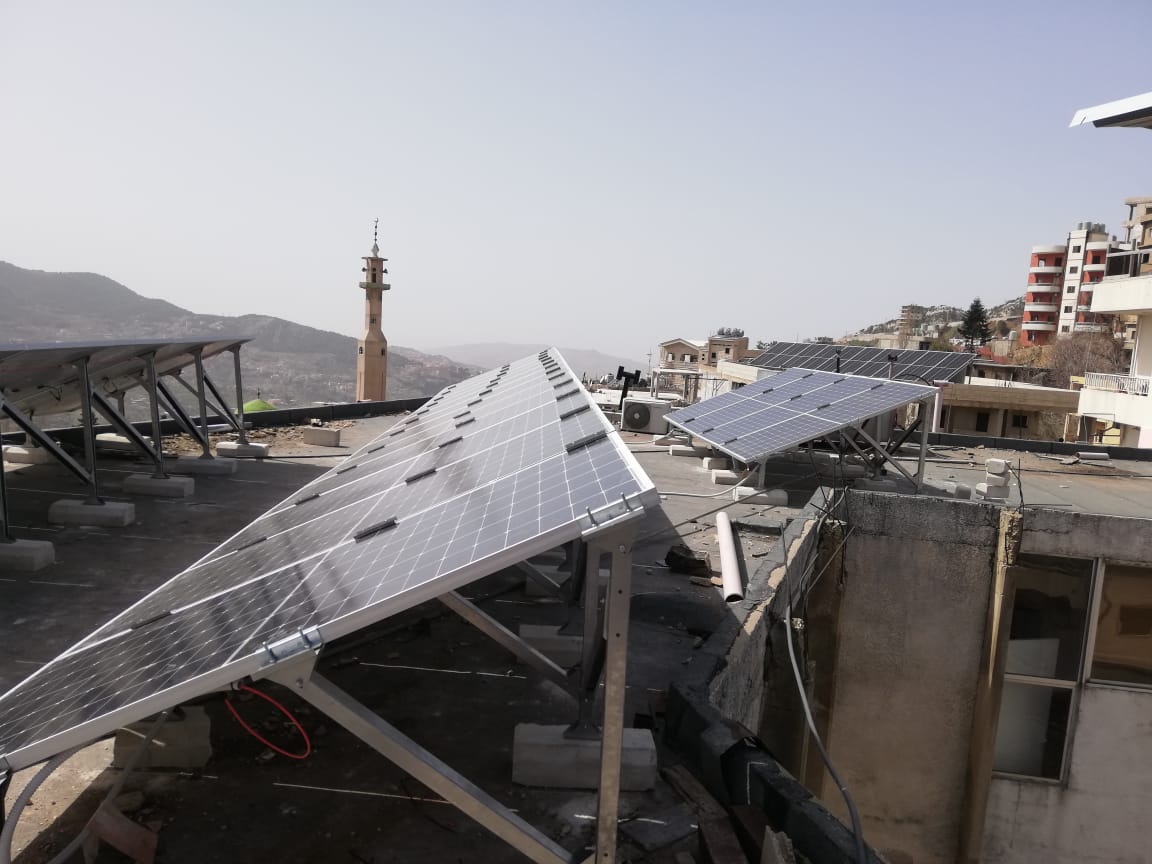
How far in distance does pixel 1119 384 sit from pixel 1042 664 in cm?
2627

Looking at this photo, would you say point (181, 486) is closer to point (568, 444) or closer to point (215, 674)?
point (568, 444)

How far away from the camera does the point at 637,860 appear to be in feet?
17.3

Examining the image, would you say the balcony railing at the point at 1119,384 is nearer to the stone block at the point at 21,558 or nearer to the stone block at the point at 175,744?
the stone block at the point at 21,558

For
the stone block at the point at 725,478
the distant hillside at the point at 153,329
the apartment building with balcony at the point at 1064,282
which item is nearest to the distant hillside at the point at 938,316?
the apartment building with balcony at the point at 1064,282

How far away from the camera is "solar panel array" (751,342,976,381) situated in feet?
89.2

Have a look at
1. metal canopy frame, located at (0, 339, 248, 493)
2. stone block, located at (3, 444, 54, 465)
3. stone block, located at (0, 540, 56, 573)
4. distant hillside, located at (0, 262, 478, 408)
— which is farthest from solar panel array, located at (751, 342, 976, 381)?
distant hillside, located at (0, 262, 478, 408)

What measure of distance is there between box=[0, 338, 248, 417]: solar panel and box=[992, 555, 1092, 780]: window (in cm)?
1630

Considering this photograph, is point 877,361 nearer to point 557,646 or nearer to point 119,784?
point 557,646

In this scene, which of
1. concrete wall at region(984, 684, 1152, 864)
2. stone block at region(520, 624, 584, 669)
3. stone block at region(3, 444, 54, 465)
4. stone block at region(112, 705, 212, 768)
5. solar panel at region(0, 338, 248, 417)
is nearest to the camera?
stone block at region(112, 705, 212, 768)

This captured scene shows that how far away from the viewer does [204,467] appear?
1911 centimetres

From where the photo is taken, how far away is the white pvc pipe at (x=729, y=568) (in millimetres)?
10086

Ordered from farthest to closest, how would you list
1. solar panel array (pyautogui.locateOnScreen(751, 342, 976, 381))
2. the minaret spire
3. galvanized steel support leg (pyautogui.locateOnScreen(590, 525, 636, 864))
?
the minaret spire → solar panel array (pyautogui.locateOnScreen(751, 342, 976, 381)) → galvanized steel support leg (pyautogui.locateOnScreen(590, 525, 636, 864))

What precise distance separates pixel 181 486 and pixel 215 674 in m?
14.5

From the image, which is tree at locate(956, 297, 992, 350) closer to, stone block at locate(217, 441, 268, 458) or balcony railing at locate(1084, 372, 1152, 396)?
balcony railing at locate(1084, 372, 1152, 396)
